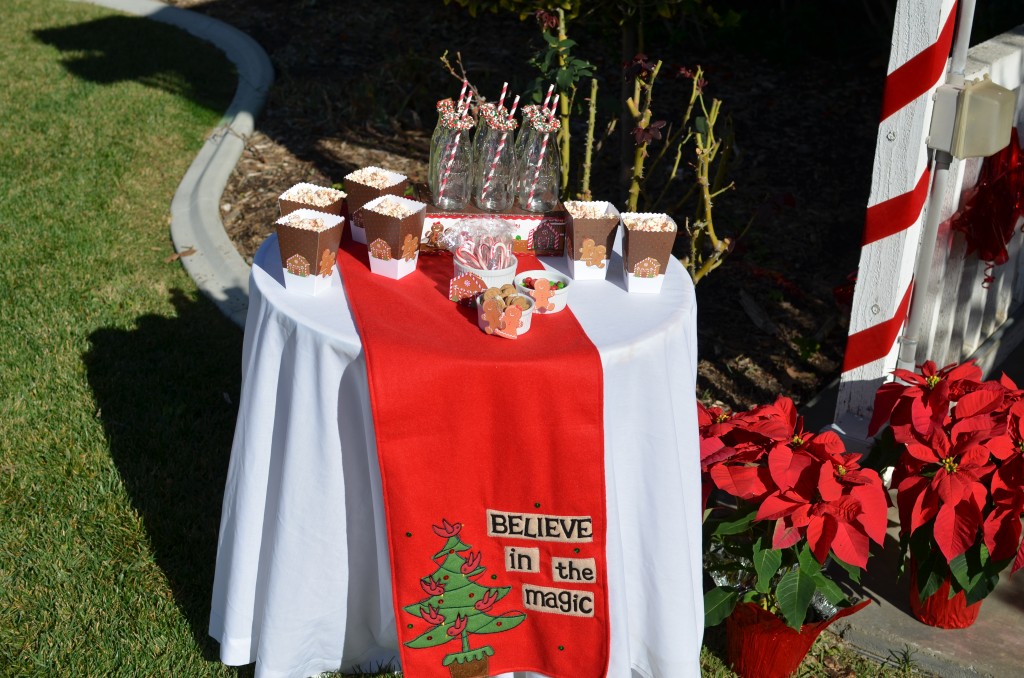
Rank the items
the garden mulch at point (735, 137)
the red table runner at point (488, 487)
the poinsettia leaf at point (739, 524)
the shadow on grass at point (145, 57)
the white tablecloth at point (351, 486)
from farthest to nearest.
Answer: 1. the shadow on grass at point (145, 57)
2. the garden mulch at point (735, 137)
3. the poinsettia leaf at point (739, 524)
4. the white tablecloth at point (351, 486)
5. the red table runner at point (488, 487)

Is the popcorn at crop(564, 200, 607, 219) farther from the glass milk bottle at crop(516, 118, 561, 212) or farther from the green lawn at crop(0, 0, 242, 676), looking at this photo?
the green lawn at crop(0, 0, 242, 676)

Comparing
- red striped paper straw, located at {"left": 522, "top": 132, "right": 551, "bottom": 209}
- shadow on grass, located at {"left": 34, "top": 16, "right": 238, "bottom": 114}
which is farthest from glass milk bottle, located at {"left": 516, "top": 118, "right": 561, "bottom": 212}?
shadow on grass, located at {"left": 34, "top": 16, "right": 238, "bottom": 114}

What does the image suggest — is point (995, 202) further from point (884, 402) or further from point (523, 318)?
point (523, 318)

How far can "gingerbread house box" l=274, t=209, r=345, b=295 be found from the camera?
2.59 metres

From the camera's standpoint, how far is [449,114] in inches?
113

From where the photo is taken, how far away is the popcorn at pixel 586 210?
9.12 ft

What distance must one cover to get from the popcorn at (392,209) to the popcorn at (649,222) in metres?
0.57

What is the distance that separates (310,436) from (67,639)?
126cm

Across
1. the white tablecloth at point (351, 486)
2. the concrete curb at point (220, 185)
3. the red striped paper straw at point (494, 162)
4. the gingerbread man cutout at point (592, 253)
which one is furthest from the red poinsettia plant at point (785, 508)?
the concrete curb at point (220, 185)

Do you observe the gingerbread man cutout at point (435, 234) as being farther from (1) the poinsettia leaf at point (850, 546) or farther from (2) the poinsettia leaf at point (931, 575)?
(2) the poinsettia leaf at point (931, 575)

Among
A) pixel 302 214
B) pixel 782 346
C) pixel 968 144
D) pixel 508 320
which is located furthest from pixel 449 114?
pixel 782 346

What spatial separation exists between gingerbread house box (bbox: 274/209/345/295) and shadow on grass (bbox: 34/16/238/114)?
203 inches

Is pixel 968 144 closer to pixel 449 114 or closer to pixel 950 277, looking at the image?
pixel 950 277

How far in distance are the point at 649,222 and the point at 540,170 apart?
36cm
